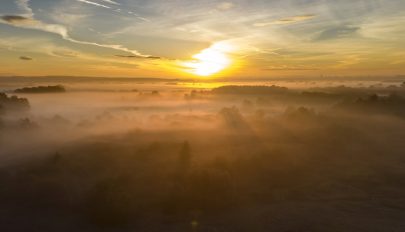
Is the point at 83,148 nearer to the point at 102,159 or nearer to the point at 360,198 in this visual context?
the point at 102,159

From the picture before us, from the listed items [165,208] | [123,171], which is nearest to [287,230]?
[165,208]

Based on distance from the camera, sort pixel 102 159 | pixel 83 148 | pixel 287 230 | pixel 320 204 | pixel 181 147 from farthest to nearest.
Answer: pixel 83 148 < pixel 181 147 < pixel 102 159 < pixel 320 204 < pixel 287 230

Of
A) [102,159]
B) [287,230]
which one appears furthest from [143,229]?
[102,159]

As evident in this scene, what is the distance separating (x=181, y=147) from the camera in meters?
124

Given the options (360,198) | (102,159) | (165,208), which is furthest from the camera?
(102,159)

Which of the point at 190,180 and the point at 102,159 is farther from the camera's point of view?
the point at 102,159

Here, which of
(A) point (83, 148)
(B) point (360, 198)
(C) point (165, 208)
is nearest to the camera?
(C) point (165, 208)

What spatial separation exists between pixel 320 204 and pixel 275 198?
10.4 metres

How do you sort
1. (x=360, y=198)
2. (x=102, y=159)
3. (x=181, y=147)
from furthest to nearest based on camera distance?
(x=181, y=147) < (x=102, y=159) < (x=360, y=198)

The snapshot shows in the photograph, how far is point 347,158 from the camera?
438 feet

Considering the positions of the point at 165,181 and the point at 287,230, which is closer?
the point at 287,230

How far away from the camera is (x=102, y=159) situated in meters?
117

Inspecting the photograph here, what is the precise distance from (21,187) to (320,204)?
72557 mm

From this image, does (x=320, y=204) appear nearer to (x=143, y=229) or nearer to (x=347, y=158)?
(x=143, y=229)
